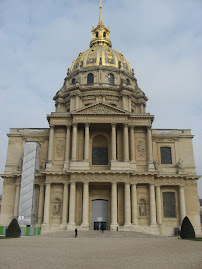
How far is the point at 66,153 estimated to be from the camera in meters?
40.1

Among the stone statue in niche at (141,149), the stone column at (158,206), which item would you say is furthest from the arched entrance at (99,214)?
the stone statue in niche at (141,149)

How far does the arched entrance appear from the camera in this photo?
127ft

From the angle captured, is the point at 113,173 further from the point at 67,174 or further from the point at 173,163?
the point at 173,163

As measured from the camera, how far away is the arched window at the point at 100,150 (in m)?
42.0

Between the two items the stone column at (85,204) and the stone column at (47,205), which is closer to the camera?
the stone column at (85,204)

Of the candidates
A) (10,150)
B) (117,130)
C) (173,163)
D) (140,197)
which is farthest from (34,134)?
(173,163)

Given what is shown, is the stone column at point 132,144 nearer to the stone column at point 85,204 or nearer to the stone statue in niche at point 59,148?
the stone column at point 85,204

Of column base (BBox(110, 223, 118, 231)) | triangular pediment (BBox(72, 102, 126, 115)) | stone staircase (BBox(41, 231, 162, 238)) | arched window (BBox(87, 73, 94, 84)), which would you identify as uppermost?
arched window (BBox(87, 73, 94, 84))

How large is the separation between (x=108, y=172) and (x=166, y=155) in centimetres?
1038

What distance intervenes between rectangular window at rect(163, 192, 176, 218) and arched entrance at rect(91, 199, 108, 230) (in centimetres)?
793

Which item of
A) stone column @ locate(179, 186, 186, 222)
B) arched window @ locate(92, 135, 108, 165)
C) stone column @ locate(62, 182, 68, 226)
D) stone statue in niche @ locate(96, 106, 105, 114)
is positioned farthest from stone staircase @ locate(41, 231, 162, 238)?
stone statue in niche @ locate(96, 106, 105, 114)

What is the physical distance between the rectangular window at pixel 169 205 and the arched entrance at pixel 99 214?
793 cm

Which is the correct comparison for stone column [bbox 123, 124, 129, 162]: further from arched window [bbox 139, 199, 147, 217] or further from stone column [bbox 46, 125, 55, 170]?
Answer: stone column [bbox 46, 125, 55, 170]

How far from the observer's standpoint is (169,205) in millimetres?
40250
